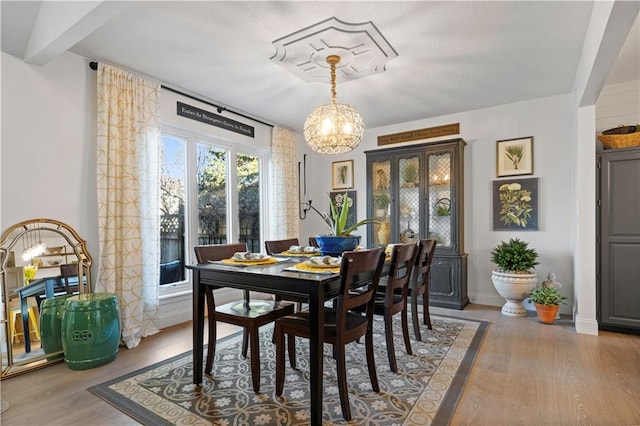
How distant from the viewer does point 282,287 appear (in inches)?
75.3

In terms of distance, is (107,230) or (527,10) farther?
(107,230)

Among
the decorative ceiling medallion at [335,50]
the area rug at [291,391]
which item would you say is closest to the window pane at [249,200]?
the decorative ceiling medallion at [335,50]

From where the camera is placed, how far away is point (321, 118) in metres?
2.82

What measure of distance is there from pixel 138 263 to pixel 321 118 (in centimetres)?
211

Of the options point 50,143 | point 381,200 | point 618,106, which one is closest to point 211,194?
point 50,143

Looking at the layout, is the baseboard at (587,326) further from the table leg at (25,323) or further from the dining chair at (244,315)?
the table leg at (25,323)

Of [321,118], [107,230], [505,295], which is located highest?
[321,118]

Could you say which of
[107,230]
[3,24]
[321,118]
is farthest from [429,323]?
[3,24]

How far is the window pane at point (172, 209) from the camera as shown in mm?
3652

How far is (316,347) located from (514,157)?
11.8 feet

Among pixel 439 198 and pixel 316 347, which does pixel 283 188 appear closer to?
pixel 439 198

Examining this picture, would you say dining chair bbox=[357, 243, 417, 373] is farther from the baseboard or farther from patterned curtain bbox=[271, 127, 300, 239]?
patterned curtain bbox=[271, 127, 300, 239]

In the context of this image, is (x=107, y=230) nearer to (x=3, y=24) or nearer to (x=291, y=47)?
(x=3, y=24)

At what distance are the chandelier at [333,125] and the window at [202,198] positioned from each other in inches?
66.1
